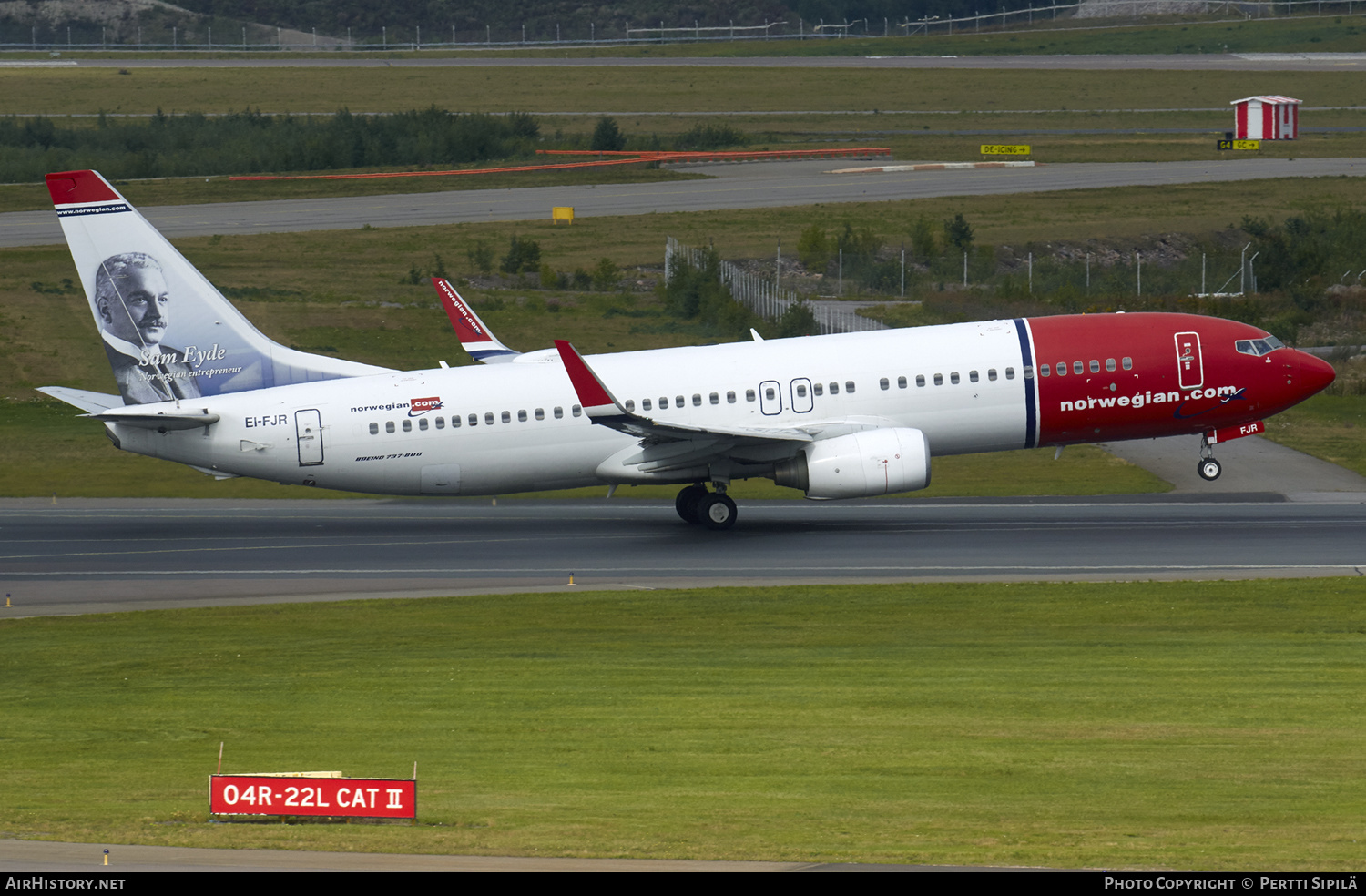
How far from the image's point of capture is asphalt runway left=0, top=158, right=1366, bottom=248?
8731 cm

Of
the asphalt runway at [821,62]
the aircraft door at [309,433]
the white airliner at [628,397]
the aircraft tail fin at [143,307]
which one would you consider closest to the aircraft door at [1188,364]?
the white airliner at [628,397]

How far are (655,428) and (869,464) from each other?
4.58 metres

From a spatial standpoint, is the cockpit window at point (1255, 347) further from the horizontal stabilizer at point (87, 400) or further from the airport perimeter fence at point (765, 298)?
the horizontal stabilizer at point (87, 400)

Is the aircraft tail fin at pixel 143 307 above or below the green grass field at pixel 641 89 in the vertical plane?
below

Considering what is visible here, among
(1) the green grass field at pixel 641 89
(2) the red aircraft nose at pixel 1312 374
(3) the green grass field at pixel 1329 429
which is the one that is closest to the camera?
(2) the red aircraft nose at pixel 1312 374

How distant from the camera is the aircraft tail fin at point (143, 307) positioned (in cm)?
3719

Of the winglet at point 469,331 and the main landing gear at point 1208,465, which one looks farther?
the winglet at point 469,331

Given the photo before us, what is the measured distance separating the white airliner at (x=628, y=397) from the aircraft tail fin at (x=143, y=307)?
0.15ft

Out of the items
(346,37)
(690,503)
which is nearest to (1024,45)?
(346,37)

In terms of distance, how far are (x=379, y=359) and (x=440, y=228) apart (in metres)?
25.8

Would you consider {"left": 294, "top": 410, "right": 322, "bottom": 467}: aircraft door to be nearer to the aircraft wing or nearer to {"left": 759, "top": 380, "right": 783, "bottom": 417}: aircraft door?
the aircraft wing

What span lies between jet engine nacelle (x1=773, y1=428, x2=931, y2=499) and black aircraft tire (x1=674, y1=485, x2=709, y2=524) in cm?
334

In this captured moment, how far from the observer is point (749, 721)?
20.4 m
